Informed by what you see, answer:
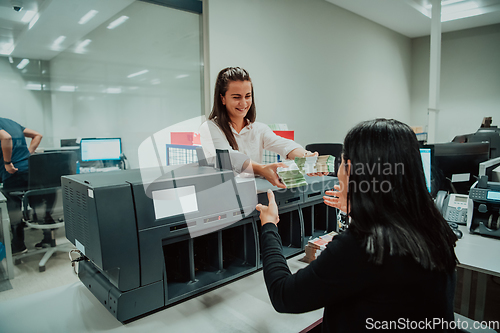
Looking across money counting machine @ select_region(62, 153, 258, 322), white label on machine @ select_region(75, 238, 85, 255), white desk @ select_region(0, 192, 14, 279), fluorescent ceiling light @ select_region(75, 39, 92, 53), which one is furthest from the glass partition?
white label on machine @ select_region(75, 238, 85, 255)

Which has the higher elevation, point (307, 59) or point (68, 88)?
point (307, 59)

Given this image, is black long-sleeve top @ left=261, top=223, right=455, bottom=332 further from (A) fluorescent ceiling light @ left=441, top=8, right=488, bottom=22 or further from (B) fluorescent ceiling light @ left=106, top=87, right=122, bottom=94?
(A) fluorescent ceiling light @ left=441, top=8, right=488, bottom=22

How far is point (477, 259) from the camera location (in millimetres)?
1421

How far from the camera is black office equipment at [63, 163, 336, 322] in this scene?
843 mm

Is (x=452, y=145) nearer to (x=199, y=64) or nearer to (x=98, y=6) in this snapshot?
(x=199, y=64)

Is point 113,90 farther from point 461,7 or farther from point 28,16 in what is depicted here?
point 461,7

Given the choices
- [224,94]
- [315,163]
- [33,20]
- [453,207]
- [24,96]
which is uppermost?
[33,20]

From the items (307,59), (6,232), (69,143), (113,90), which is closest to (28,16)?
(113,90)

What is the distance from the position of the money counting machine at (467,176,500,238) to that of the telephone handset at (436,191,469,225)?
0.12m

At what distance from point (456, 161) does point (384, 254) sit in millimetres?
1831

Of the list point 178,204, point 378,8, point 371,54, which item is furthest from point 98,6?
point 371,54

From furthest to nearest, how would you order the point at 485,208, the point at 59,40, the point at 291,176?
the point at 59,40 → the point at 485,208 → the point at 291,176

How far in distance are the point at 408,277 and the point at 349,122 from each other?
15.3ft

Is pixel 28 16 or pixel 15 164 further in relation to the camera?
pixel 15 164
